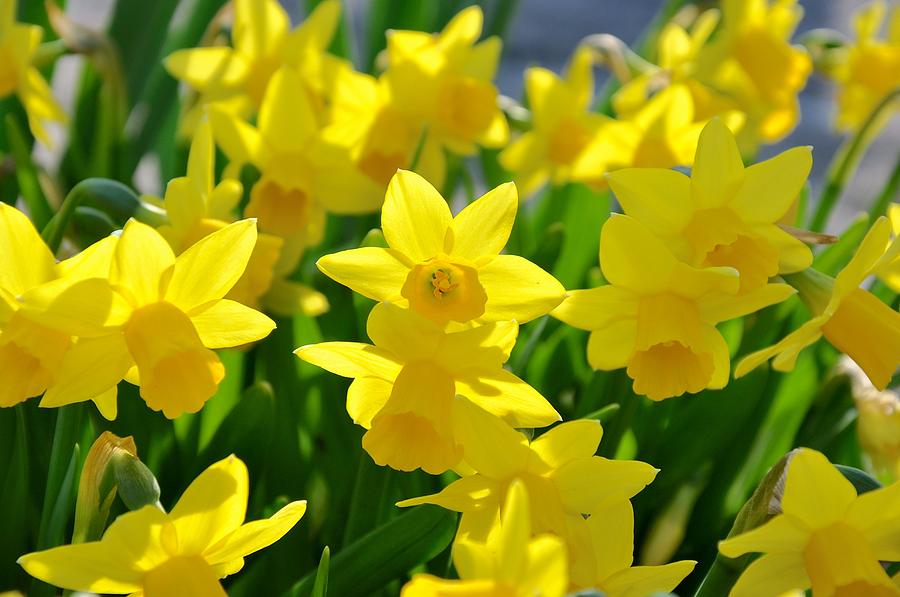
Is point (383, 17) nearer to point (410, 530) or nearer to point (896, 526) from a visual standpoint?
point (410, 530)

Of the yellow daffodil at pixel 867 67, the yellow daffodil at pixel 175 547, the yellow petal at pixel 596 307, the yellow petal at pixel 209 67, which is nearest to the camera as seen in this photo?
the yellow daffodil at pixel 175 547

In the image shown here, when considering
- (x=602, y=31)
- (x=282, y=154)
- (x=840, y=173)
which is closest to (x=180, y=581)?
(x=282, y=154)

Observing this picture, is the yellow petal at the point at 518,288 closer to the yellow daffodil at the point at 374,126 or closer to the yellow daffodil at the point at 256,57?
the yellow daffodil at the point at 374,126

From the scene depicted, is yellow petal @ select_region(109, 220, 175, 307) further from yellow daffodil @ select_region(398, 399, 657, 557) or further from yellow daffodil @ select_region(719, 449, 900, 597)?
yellow daffodil @ select_region(719, 449, 900, 597)

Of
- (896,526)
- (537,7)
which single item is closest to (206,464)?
(896,526)

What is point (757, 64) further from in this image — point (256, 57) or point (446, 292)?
point (446, 292)

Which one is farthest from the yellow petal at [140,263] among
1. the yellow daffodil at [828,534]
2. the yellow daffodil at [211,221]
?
the yellow daffodil at [828,534]
